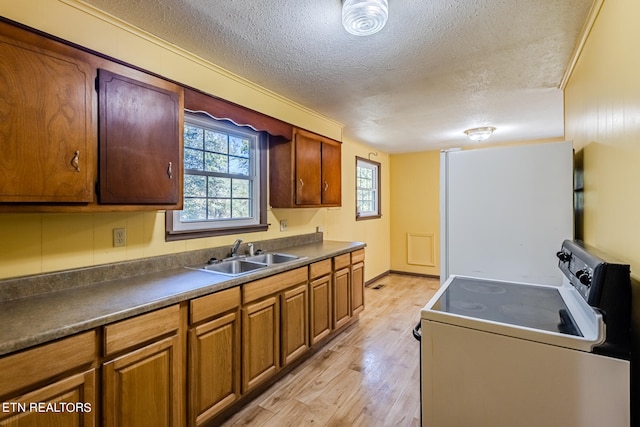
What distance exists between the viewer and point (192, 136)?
7.79ft

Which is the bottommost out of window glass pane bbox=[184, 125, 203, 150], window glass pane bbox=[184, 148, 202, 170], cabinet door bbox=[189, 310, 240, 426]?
cabinet door bbox=[189, 310, 240, 426]

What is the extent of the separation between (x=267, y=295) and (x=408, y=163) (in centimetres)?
441

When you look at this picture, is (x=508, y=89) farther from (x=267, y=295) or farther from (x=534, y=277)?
(x=267, y=295)

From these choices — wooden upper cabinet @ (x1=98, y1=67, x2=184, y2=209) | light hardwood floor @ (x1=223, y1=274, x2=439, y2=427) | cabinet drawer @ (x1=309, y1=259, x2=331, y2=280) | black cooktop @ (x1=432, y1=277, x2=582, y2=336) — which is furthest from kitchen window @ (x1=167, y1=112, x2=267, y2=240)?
black cooktop @ (x1=432, y1=277, x2=582, y2=336)

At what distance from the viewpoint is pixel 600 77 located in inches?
58.9

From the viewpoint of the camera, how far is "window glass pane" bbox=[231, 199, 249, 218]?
275 centimetres

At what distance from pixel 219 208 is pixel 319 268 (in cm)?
100

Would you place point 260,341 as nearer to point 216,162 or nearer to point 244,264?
point 244,264

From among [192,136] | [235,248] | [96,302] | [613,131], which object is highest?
[192,136]

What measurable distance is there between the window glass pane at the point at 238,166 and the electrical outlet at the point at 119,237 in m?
1.04

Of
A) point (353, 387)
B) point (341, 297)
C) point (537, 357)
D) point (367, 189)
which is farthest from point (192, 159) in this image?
point (367, 189)

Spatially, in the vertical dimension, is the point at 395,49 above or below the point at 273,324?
above

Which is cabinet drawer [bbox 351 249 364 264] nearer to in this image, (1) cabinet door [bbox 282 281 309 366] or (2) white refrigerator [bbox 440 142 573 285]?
(1) cabinet door [bbox 282 281 309 366]

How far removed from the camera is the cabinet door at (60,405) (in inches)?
41.5
